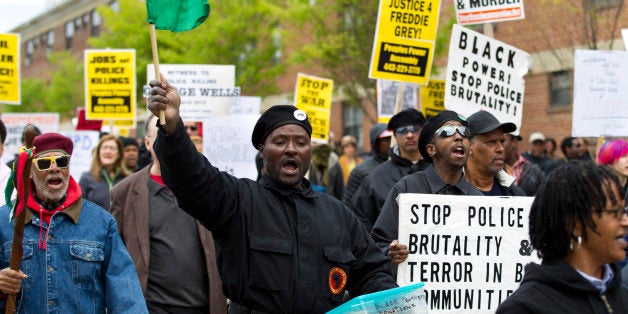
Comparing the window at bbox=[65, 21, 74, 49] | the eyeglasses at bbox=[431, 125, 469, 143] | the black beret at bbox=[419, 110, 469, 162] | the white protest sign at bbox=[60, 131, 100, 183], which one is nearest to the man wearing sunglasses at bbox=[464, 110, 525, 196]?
the black beret at bbox=[419, 110, 469, 162]

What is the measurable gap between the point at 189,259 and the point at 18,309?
1410 mm

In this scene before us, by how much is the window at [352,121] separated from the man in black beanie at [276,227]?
2769cm

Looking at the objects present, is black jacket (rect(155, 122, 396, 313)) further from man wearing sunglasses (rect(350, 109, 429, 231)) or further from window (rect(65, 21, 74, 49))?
window (rect(65, 21, 74, 49))

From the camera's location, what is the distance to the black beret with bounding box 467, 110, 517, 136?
6609 millimetres

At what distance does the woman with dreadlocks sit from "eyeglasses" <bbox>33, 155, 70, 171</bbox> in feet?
8.92

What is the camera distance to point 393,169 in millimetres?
7664

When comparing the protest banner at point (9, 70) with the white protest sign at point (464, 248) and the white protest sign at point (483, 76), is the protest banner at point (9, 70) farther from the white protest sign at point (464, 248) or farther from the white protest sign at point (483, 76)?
the white protest sign at point (464, 248)

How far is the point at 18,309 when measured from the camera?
15.5 ft

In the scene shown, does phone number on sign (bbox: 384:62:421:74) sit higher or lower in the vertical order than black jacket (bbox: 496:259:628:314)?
higher

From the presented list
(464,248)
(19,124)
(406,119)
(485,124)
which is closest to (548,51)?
(19,124)

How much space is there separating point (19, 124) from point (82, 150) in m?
3.05

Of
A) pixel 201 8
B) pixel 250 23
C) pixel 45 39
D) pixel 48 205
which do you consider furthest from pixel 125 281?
pixel 45 39

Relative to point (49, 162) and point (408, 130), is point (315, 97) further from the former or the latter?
point (49, 162)

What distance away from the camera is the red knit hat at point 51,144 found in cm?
510
